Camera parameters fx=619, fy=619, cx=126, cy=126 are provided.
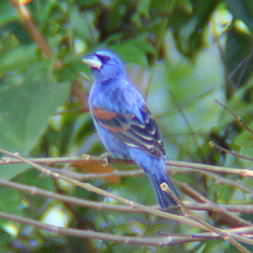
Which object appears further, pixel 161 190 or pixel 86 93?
pixel 86 93

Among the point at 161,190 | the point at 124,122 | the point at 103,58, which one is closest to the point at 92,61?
the point at 103,58

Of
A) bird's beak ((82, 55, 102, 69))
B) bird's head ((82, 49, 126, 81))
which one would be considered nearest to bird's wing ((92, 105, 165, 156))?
bird's beak ((82, 55, 102, 69))

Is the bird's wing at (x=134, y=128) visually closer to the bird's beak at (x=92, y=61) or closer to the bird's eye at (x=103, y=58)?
the bird's beak at (x=92, y=61)

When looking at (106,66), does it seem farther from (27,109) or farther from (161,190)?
(161,190)

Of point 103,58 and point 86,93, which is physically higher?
point 103,58

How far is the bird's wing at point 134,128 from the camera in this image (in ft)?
11.6

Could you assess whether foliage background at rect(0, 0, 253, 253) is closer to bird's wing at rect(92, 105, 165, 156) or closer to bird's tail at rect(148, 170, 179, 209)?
bird's wing at rect(92, 105, 165, 156)

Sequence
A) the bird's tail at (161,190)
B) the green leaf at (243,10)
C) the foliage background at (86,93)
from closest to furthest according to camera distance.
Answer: the bird's tail at (161,190)
the green leaf at (243,10)
the foliage background at (86,93)

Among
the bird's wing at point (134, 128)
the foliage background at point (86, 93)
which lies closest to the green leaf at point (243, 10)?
the foliage background at point (86, 93)

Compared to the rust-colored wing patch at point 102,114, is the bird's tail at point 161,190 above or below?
below

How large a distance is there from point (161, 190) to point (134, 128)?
2.01 feet

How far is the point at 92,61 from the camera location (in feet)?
13.1

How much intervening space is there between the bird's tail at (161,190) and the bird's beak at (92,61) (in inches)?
36.7

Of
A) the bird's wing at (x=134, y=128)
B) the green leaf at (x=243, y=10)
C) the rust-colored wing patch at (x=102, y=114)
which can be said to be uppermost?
the green leaf at (x=243, y=10)
